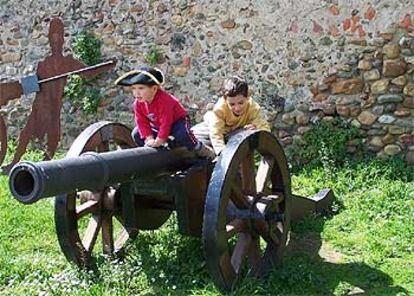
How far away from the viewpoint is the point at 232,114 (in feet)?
16.6

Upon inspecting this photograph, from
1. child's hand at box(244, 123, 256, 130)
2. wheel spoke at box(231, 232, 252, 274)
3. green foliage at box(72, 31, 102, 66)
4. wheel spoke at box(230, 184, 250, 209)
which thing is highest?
green foliage at box(72, 31, 102, 66)

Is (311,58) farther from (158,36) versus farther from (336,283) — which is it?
(336,283)

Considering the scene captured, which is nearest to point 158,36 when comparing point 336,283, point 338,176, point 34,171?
point 338,176

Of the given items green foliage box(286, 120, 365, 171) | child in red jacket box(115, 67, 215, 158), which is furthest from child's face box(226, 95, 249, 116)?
green foliage box(286, 120, 365, 171)

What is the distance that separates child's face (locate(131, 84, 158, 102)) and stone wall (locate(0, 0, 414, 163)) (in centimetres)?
358

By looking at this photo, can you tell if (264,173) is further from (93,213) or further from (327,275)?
(93,213)

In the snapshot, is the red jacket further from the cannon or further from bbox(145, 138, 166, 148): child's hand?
the cannon

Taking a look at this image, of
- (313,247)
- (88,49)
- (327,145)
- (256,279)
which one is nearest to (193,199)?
(256,279)

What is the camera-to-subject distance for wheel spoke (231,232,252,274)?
4344 millimetres

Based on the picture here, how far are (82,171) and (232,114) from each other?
1.74 metres

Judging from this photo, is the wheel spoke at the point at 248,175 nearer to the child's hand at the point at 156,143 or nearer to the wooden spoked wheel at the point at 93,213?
the child's hand at the point at 156,143

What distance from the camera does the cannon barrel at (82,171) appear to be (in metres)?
3.35

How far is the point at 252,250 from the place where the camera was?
459cm

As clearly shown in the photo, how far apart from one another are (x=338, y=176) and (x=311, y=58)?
146cm
